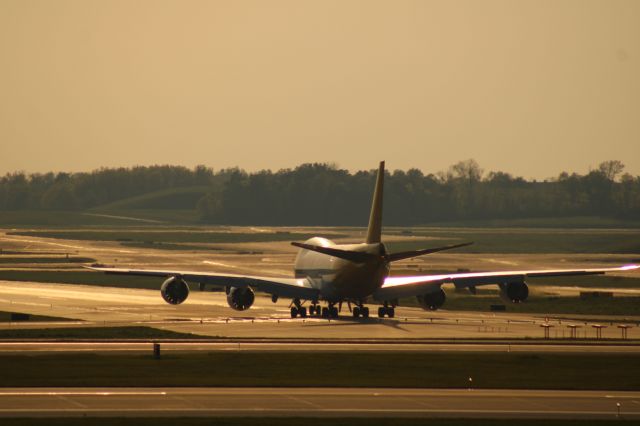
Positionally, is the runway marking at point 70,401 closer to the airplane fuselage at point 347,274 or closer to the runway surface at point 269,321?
the runway surface at point 269,321

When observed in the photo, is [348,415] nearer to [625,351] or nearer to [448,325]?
[625,351]

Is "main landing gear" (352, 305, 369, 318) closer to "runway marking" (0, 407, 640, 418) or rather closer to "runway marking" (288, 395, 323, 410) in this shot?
"runway marking" (288, 395, 323, 410)

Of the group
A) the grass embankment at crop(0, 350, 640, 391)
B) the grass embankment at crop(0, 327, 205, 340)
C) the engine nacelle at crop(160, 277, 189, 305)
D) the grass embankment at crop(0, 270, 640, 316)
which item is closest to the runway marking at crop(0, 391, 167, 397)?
the grass embankment at crop(0, 350, 640, 391)

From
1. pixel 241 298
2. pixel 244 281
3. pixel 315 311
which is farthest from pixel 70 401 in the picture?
pixel 315 311

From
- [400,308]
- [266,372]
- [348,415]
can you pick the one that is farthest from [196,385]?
[400,308]

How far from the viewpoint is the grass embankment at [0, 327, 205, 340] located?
7675 centimetres

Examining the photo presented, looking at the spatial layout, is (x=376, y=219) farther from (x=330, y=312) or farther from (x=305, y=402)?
(x=305, y=402)

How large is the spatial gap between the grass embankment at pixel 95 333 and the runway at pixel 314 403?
23664 millimetres

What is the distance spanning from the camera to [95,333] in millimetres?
79000

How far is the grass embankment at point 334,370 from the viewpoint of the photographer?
55969 millimetres

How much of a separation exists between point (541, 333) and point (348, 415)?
35466mm

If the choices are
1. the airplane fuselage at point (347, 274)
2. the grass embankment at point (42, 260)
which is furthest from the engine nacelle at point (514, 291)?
the grass embankment at point (42, 260)

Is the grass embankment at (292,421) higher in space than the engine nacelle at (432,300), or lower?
lower

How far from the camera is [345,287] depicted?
3482 inches
